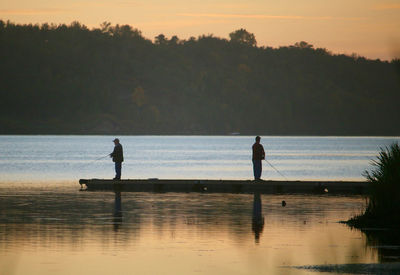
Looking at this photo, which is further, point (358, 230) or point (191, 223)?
point (191, 223)

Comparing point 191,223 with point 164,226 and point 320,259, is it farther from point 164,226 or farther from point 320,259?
point 320,259

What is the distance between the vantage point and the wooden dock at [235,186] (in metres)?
35.0

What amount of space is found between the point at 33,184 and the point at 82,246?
25.2 metres

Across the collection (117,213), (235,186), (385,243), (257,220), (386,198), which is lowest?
(385,243)

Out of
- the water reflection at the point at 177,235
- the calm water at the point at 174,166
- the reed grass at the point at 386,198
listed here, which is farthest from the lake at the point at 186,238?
the calm water at the point at 174,166

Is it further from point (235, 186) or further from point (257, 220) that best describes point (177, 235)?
point (235, 186)

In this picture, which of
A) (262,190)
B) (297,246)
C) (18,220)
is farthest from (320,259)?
(262,190)

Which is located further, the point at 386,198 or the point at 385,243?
the point at 386,198

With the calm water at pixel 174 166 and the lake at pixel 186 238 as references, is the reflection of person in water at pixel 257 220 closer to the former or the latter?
the lake at pixel 186 238

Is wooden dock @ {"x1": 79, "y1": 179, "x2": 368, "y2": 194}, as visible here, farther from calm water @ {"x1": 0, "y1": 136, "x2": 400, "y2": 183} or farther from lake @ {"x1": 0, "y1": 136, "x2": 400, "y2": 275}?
calm water @ {"x1": 0, "y1": 136, "x2": 400, "y2": 183}

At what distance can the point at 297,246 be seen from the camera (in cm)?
1884

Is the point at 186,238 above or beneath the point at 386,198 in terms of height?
beneath

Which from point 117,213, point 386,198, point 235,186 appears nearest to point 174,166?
point 235,186

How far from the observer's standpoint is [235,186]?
117ft
